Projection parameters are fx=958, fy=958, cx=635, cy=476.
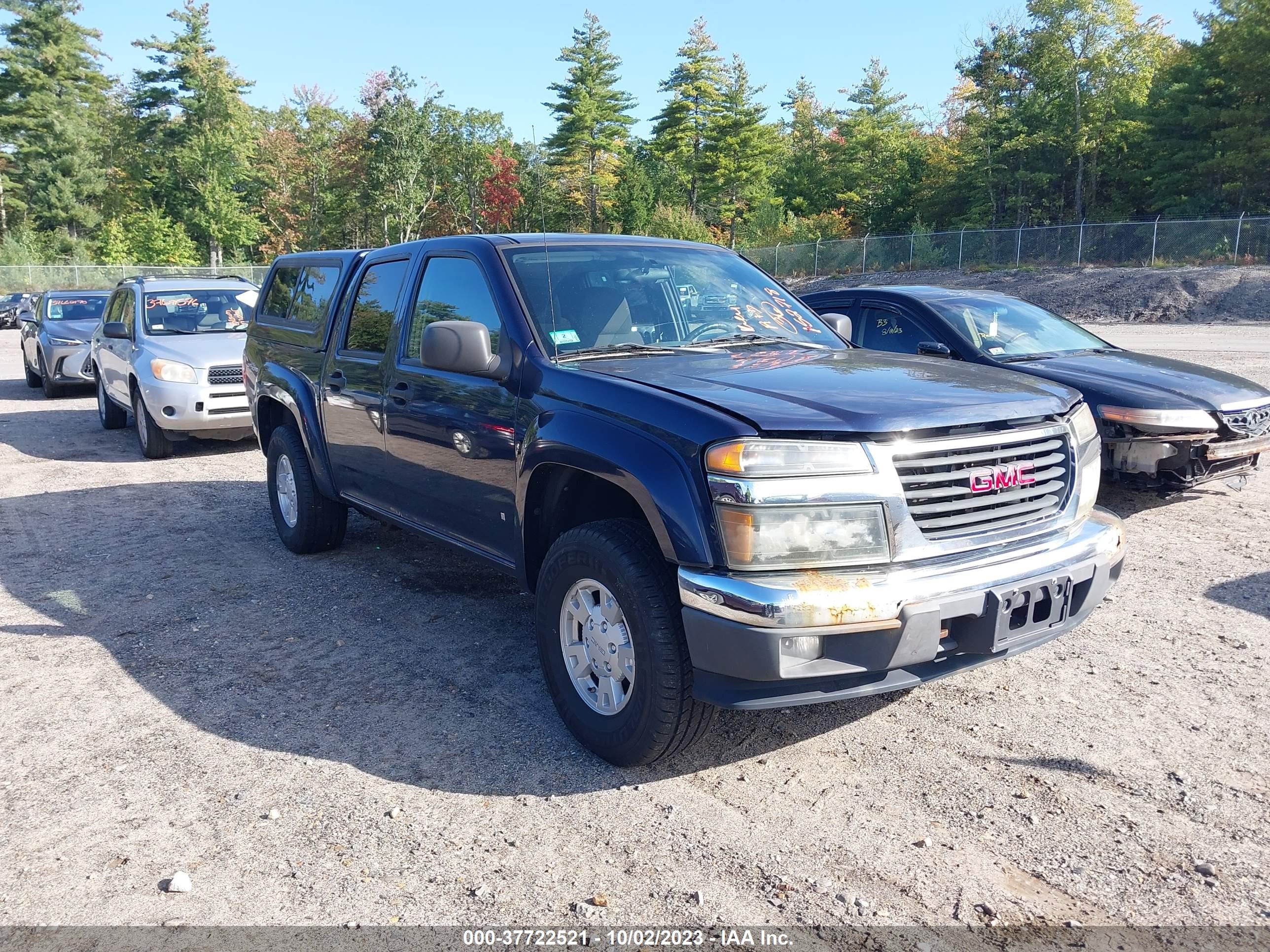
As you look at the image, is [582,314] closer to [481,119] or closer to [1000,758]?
[1000,758]

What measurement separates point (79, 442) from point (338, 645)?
8537 millimetres

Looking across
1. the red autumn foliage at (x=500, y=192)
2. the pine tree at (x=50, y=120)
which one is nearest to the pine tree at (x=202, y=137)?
the pine tree at (x=50, y=120)

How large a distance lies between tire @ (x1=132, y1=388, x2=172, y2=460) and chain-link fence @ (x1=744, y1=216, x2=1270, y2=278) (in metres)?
23.1

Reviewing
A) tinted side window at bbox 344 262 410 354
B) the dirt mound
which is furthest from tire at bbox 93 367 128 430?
the dirt mound

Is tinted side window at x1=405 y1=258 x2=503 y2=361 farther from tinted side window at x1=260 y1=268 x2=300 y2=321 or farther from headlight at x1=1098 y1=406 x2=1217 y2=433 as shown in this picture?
headlight at x1=1098 y1=406 x2=1217 y2=433

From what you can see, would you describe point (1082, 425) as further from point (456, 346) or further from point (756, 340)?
point (456, 346)

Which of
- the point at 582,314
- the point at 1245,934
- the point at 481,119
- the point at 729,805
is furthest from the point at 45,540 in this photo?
the point at 481,119

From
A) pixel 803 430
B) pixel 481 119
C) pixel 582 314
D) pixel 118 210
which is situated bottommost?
pixel 803 430

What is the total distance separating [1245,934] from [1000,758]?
1.06 metres

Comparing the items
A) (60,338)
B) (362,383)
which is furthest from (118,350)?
(362,383)

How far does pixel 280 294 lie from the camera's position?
22.7 feet

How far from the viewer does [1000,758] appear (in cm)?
359

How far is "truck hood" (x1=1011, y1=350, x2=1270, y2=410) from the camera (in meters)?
6.54

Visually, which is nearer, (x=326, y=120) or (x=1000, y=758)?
(x=1000, y=758)
